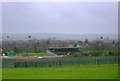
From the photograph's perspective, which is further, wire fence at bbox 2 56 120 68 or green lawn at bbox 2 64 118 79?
wire fence at bbox 2 56 120 68

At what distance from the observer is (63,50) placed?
41906 mm

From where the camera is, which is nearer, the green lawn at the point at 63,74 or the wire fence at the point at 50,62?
the green lawn at the point at 63,74

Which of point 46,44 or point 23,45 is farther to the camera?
point 46,44

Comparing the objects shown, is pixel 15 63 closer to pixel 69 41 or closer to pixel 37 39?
pixel 37 39

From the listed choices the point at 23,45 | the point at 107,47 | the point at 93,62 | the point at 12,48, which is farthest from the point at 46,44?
the point at 93,62

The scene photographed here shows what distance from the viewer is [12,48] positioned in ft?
125

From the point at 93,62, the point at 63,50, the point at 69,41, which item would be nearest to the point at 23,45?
the point at 63,50

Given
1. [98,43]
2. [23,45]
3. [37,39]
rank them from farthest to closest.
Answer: [37,39] → [23,45] → [98,43]

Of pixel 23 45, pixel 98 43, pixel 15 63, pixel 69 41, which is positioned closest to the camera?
pixel 15 63

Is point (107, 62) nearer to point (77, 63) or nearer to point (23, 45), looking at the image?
Result: point (77, 63)

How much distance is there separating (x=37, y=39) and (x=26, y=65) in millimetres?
26091

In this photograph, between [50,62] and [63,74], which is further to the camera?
[50,62]

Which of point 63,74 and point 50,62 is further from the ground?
point 50,62

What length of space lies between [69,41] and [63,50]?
31.5ft
